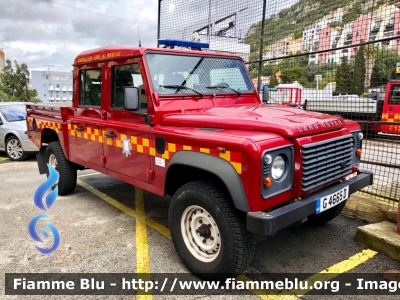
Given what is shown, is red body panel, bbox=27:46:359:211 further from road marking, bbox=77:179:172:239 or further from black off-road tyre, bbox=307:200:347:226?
black off-road tyre, bbox=307:200:347:226

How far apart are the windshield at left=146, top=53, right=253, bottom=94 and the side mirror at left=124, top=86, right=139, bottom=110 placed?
0.81ft

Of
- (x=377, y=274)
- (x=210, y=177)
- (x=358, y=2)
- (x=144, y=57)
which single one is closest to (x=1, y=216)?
(x=144, y=57)

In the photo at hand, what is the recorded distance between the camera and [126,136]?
3605 millimetres

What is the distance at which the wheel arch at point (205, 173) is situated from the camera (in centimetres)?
241

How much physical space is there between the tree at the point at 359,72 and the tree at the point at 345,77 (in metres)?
0.09

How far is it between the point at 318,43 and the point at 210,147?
3757 mm

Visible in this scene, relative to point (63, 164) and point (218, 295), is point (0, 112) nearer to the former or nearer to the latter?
point (63, 164)

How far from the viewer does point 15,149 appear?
325 inches

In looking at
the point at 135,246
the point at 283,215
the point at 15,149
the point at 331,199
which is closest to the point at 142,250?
the point at 135,246

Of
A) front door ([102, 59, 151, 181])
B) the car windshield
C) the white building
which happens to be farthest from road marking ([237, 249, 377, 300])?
the white building

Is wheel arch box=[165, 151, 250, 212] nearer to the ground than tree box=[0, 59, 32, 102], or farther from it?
nearer to the ground

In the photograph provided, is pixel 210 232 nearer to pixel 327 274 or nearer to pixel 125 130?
pixel 327 274

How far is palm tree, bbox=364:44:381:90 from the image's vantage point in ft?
16.0

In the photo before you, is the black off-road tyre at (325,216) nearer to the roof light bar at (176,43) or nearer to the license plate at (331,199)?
the license plate at (331,199)
